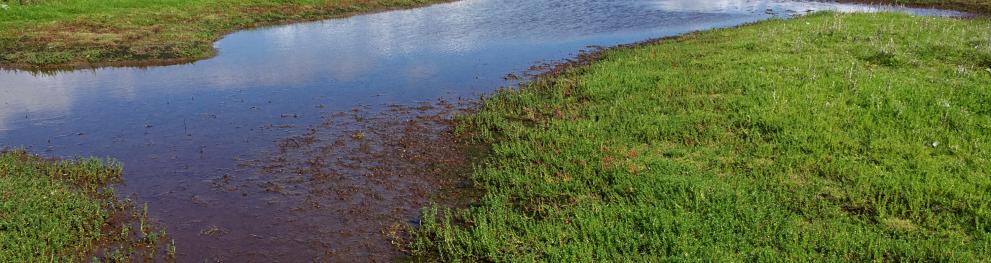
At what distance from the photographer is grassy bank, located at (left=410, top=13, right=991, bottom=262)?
33.3 ft

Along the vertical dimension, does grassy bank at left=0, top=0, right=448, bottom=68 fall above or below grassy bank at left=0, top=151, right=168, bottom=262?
above

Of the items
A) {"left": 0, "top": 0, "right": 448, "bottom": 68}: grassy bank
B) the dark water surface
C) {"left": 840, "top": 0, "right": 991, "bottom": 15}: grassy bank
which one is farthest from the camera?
{"left": 840, "top": 0, "right": 991, "bottom": 15}: grassy bank

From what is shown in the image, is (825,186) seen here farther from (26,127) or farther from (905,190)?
(26,127)

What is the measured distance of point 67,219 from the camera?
1196cm

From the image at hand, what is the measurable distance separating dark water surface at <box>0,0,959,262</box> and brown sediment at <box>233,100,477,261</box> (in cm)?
8

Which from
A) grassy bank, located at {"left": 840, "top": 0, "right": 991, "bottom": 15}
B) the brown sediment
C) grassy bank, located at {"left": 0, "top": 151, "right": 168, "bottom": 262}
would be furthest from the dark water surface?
grassy bank, located at {"left": 840, "top": 0, "right": 991, "bottom": 15}

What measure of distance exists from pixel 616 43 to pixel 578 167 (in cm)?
2031

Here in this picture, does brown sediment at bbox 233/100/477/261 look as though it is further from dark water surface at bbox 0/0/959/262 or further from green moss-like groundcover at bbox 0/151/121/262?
green moss-like groundcover at bbox 0/151/121/262

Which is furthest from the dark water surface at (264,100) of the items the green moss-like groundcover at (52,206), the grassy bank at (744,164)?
the grassy bank at (744,164)

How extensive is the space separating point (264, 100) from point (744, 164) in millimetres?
15673

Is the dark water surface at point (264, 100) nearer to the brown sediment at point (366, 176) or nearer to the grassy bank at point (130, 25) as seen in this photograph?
the brown sediment at point (366, 176)

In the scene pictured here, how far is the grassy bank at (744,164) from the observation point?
10148 mm

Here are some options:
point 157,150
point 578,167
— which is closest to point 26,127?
point 157,150

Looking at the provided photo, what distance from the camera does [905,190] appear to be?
11328 millimetres
